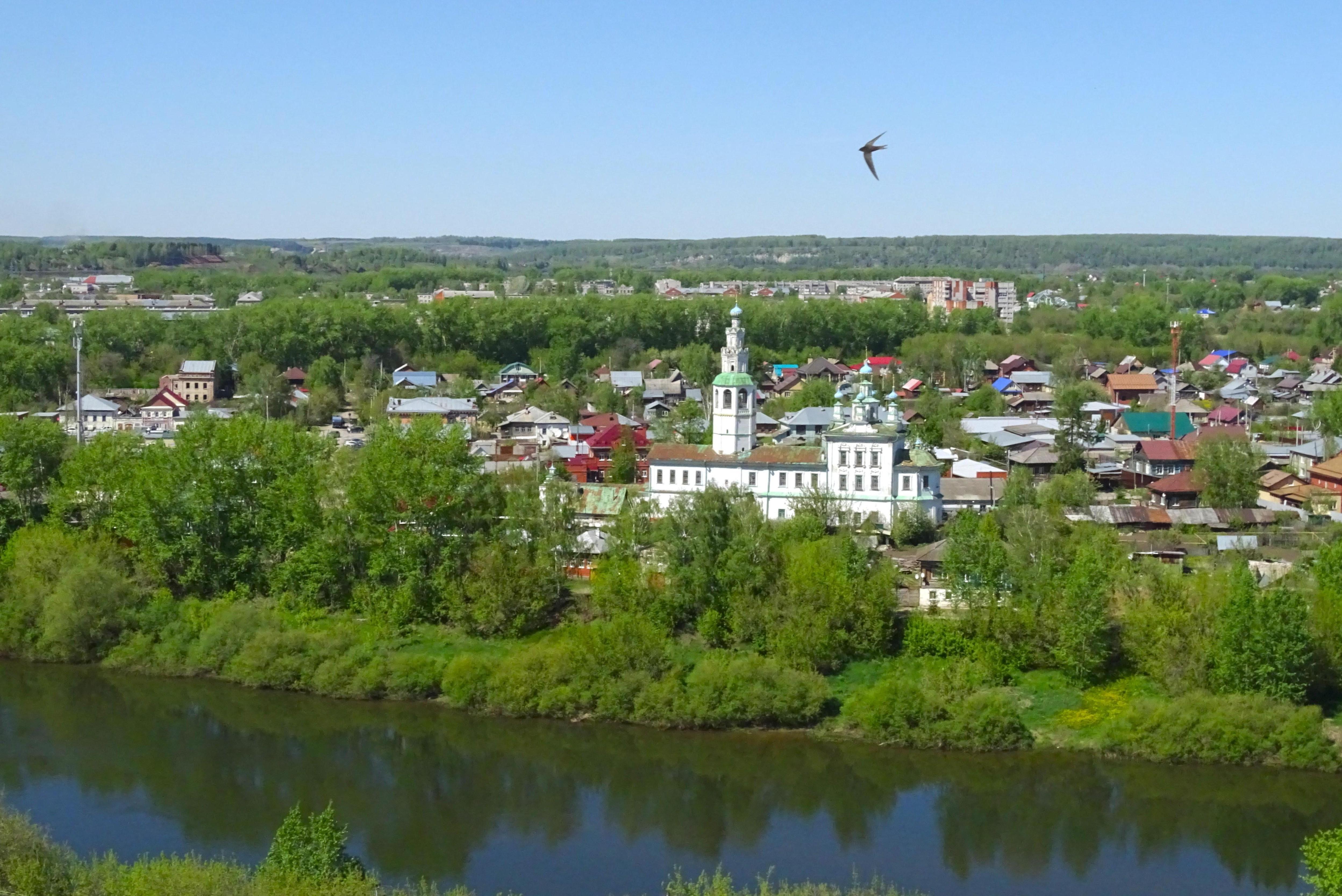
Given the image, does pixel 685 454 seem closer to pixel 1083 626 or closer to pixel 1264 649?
pixel 1083 626

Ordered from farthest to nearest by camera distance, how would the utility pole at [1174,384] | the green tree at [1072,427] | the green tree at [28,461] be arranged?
the utility pole at [1174,384], the green tree at [1072,427], the green tree at [28,461]

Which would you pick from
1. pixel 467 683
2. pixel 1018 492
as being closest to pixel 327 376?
pixel 1018 492

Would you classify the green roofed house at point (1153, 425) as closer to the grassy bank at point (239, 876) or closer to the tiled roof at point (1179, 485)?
the tiled roof at point (1179, 485)

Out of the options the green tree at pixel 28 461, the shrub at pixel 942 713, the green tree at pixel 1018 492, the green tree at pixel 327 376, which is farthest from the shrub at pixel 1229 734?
the green tree at pixel 327 376

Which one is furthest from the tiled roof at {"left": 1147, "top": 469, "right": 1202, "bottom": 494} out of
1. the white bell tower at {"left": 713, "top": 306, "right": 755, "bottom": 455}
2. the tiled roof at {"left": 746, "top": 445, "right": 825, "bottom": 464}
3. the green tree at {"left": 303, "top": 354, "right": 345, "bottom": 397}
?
the green tree at {"left": 303, "top": 354, "right": 345, "bottom": 397}

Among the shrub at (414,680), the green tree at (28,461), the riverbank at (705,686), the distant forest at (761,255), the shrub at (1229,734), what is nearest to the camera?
the shrub at (1229,734)

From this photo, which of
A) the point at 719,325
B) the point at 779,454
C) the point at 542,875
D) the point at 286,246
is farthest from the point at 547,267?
the point at 542,875

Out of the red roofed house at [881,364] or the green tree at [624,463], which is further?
the red roofed house at [881,364]
